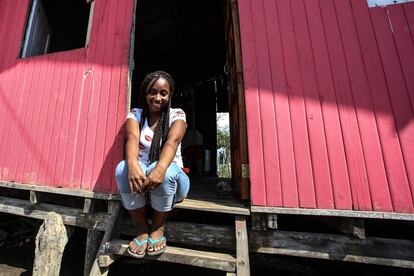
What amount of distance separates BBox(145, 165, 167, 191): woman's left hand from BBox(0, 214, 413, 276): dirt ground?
1185mm

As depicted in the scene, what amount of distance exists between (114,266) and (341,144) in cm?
325

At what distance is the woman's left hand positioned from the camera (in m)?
1.85

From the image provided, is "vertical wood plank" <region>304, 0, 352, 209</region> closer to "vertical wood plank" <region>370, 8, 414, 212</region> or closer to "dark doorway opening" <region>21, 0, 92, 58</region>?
"vertical wood plank" <region>370, 8, 414, 212</region>

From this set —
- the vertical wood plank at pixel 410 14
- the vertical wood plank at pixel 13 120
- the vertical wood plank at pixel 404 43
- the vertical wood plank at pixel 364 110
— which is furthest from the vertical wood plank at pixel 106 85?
the vertical wood plank at pixel 410 14

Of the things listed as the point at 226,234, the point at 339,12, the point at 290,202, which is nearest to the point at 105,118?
the point at 226,234

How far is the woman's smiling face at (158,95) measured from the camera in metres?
2.32

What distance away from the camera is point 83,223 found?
109 inches

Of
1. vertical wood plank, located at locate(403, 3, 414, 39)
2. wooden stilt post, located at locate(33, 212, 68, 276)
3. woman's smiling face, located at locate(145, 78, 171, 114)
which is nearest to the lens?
wooden stilt post, located at locate(33, 212, 68, 276)

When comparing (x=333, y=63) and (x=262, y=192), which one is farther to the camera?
(x=333, y=63)

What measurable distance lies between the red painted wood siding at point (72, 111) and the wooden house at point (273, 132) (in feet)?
0.06

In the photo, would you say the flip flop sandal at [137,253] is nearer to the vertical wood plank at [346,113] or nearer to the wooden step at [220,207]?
the wooden step at [220,207]

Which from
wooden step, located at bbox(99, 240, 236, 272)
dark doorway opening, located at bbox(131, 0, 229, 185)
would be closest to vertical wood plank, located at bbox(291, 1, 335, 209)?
wooden step, located at bbox(99, 240, 236, 272)

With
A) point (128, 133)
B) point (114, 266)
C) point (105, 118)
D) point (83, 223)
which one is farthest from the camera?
point (114, 266)

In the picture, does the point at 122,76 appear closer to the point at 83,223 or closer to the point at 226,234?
the point at 83,223
